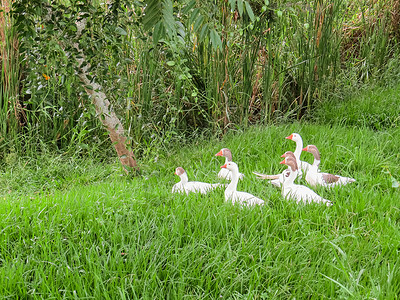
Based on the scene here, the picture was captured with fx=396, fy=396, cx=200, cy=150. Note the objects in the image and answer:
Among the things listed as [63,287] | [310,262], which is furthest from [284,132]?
[63,287]

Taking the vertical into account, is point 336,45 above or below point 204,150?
above

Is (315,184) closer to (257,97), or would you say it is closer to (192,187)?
(192,187)

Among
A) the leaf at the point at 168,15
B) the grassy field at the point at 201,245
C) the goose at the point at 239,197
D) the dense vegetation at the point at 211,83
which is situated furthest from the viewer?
the dense vegetation at the point at 211,83

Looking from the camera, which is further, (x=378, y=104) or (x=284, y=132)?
(x=378, y=104)

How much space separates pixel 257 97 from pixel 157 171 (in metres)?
2.29

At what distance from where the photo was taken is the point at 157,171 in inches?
134

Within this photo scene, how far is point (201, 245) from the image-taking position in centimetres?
207

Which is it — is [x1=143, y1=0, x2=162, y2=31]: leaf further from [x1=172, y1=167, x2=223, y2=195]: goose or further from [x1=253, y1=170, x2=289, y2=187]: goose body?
[x1=253, y1=170, x2=289, y2=187]: goose body

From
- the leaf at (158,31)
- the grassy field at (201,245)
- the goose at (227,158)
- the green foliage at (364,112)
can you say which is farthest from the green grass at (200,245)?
the green foliage at (364,112)

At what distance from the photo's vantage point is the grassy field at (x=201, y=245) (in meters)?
1.80

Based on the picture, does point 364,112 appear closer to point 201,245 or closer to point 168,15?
point 201,245

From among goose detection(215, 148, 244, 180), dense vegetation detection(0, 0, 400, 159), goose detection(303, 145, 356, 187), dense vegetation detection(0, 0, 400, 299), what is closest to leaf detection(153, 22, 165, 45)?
dense vegetation detection(0, 0, 400, 299)

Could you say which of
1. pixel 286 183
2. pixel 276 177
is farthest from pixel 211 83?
pixel 286 183

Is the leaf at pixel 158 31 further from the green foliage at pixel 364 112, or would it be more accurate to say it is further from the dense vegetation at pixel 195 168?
the green foliage at pixel 364 112
